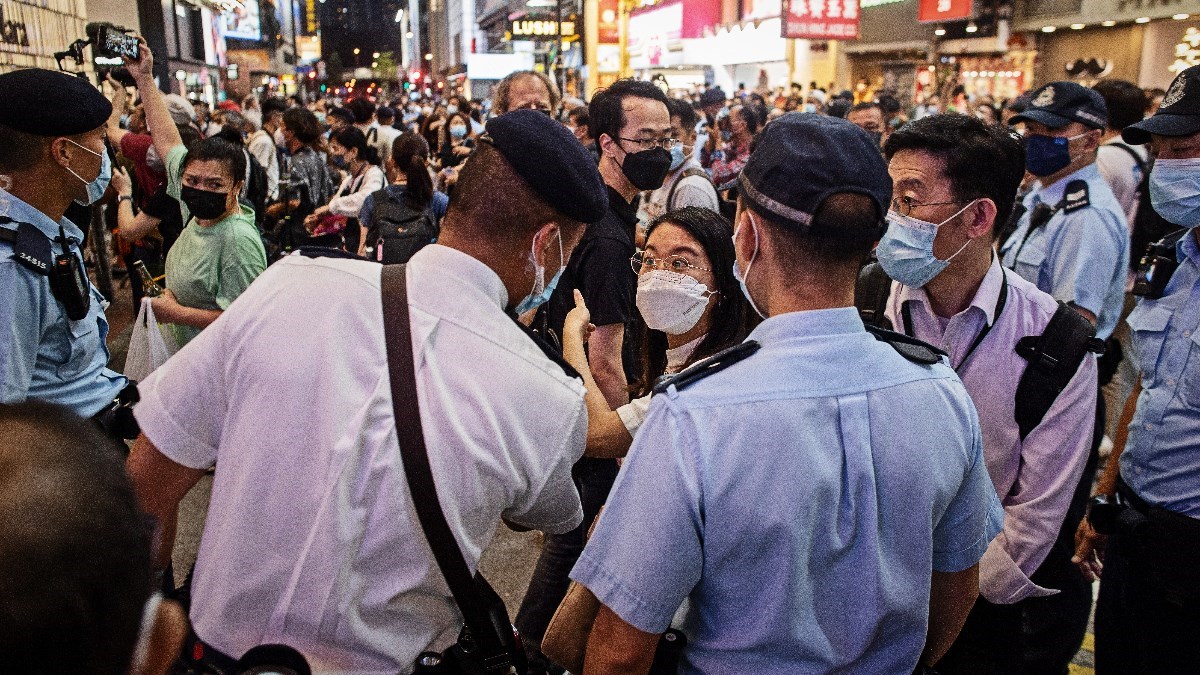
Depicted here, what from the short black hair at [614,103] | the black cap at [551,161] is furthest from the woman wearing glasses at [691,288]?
the short black hair at [614,103]

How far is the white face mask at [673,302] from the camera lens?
290cm

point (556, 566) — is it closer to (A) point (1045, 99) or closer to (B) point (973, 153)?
(B) point (973, 153)

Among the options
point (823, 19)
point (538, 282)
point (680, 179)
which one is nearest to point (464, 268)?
point (538, 282)

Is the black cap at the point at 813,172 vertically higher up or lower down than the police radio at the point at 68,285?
higher up

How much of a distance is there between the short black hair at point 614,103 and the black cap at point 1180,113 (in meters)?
2.14

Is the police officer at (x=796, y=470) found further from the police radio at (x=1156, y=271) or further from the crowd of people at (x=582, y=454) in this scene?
the police radio at (x=1156, y=271)

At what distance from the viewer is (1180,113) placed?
2.93 metres

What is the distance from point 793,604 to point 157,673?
1046mm

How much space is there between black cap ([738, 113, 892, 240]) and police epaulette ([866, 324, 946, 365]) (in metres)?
0.25

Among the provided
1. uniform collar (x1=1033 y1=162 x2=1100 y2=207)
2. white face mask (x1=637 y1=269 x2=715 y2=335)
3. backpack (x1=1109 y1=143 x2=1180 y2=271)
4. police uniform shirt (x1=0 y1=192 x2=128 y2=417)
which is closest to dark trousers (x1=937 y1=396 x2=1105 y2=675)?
white face mask (x1=637 y1=269 x2=715 y2=335)

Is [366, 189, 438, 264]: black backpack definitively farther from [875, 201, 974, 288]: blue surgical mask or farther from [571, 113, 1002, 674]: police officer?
[571, 113, 1002, 674]: police officer

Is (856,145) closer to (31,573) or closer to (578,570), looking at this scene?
(578,570)

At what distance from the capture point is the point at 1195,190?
2.88 meters

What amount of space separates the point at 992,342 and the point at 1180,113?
1229mm
